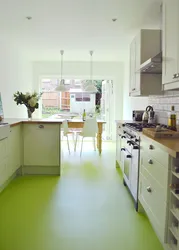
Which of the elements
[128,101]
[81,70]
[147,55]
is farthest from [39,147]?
[81,70]

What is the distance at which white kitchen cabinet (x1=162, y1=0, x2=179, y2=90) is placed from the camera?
215cm

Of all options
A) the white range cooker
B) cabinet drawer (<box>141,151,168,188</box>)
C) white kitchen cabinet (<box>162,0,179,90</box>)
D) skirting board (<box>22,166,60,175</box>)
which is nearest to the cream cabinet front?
cabinet drawer (<box>141,151,168,188</box>)

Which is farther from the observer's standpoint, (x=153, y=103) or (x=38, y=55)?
(x=38, y=55)

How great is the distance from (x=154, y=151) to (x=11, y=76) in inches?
165

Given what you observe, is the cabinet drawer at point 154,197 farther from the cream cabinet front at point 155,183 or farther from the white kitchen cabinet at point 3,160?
the white kitchen cabinet at point 3,160

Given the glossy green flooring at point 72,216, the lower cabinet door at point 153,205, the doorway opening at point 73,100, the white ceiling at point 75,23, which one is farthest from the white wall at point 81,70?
the lower cabinet door at point 153,205

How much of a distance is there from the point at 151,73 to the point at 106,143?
358 centimetres

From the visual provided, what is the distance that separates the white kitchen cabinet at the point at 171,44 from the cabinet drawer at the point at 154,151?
1.98 ft

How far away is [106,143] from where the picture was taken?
6770 mm

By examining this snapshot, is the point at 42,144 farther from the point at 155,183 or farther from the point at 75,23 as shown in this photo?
the point at 155,183

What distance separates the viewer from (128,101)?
6.32 m

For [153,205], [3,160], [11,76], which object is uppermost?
[11,76]

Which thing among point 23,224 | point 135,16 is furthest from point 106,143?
point 23,224

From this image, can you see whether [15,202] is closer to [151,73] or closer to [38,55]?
[151,73]
